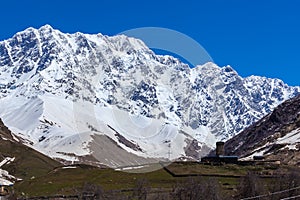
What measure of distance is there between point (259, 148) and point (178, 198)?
392 feet

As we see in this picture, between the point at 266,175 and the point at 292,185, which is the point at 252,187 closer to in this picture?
the point at 292,185

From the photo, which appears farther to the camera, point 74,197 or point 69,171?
point 69,171

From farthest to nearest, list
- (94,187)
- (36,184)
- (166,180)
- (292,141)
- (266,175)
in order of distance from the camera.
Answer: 1. (292,141)
2. (36,184)
3. (166,180)
4. (266,175)
5. (94,187)

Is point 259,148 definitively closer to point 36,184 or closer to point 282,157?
point 282,157

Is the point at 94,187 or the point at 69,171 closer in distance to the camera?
the point at 94,187

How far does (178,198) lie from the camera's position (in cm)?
8381

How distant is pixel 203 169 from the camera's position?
458 feet

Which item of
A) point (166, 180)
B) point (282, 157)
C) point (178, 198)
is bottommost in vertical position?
point (178, 198)

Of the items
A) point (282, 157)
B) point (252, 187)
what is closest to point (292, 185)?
point (252, 187)

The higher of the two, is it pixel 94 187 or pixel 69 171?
pixel 69 171

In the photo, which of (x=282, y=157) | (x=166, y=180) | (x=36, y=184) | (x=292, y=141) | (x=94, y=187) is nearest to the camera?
(x=94, y=187)

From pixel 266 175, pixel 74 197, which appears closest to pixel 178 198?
pixel 74 197

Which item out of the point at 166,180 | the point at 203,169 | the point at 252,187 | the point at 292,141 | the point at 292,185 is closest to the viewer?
the point at 292,185

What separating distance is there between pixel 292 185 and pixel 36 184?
3706 inches
